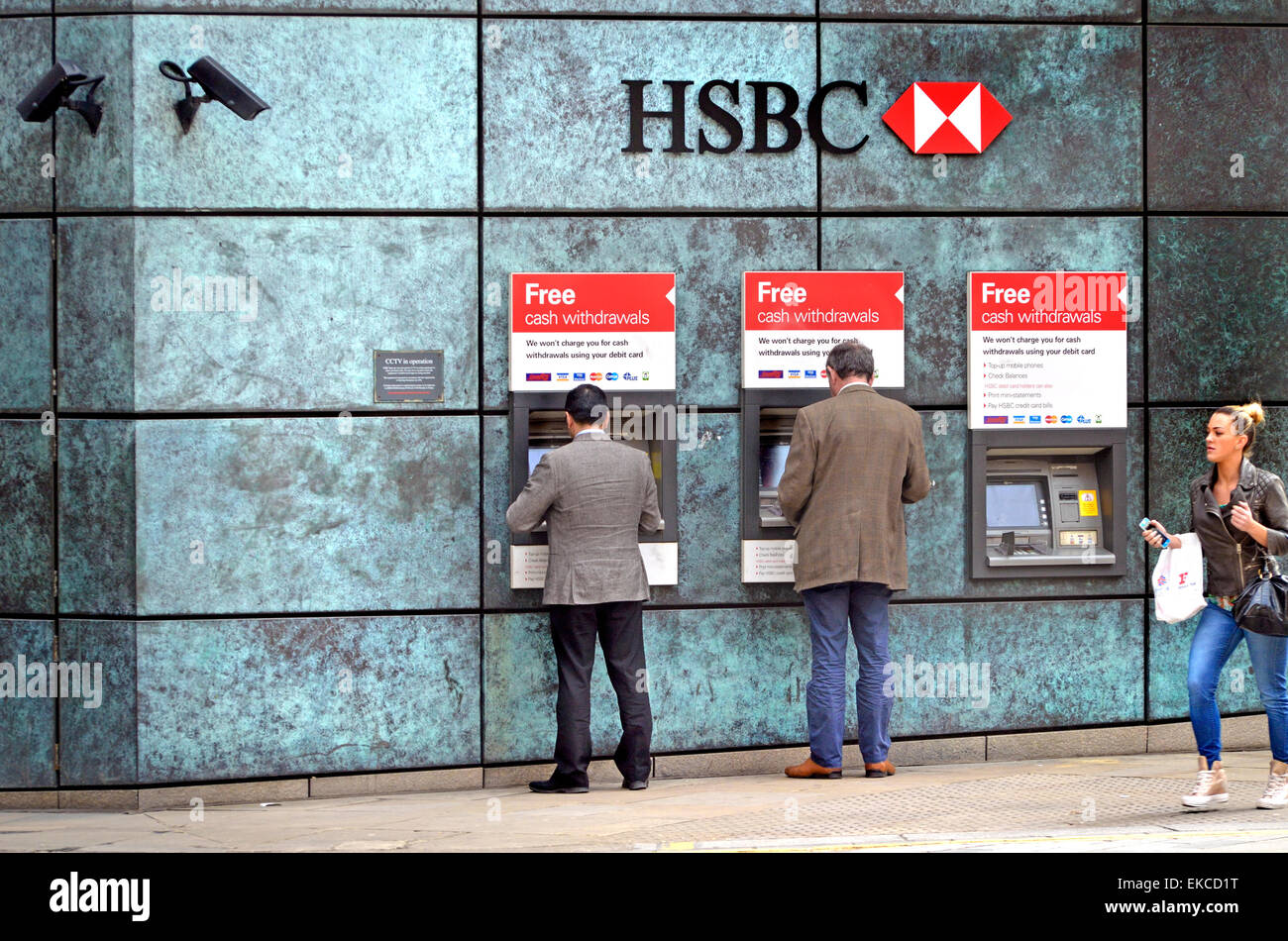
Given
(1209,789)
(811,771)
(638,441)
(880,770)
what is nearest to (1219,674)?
(1209,789)

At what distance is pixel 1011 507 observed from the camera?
798cm

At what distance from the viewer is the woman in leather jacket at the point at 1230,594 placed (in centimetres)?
629

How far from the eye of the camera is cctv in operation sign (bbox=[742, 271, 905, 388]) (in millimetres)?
7672

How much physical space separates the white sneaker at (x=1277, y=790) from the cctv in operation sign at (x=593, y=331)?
3.31 m

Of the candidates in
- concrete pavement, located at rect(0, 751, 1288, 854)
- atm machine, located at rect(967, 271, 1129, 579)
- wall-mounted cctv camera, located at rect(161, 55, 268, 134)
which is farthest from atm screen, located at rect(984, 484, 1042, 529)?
wall-mounted cctv camera, located at rect(161, 55, 268, 134)

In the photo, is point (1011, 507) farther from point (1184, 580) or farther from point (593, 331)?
point (593, 331)

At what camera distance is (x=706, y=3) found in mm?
7676

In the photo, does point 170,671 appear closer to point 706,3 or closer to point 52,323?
point 52,323

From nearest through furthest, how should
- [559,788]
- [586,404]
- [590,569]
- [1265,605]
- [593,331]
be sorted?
[1265,605] → [590,569] → [586,404] → [559,788] → [593,331]

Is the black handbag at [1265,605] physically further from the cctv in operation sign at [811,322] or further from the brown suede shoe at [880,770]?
the cctv in operation sign at [811,322]

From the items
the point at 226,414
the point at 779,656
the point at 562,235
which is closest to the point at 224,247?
the point at 226,414

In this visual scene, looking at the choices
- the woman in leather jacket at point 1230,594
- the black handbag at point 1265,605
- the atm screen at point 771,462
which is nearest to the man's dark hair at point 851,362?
the atm screen at point 771,462

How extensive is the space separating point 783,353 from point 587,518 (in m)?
1.49

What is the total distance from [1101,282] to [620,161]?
2.64 metres
